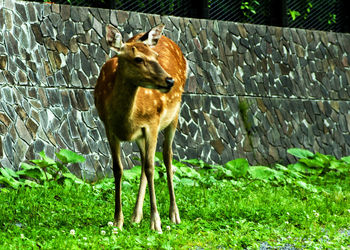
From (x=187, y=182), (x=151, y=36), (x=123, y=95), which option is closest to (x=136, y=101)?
(x=123, y=95)

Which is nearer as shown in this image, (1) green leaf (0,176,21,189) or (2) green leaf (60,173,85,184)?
(1) green leaf (0,176,21,189)

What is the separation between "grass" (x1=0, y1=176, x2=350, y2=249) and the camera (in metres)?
5.55

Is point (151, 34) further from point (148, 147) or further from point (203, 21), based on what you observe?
point (203, 21)

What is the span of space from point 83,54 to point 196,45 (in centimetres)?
258

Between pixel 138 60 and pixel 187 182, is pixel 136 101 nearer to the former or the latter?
pixel 138 60

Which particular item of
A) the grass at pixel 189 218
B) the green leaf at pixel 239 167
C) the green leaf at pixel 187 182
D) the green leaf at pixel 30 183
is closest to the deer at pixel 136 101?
the grass at pixel 189 218

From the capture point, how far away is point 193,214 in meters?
7.03

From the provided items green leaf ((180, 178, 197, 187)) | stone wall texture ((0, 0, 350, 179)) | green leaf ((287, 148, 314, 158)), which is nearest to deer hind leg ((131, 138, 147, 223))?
green leaf ((180, 178, 197, 187))

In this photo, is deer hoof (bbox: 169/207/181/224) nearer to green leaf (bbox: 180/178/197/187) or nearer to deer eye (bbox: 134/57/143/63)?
deer eye (bbox: 134/57/143/63)

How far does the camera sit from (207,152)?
38.1 feet

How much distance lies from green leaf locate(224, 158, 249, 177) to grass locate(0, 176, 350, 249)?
959 millimetres

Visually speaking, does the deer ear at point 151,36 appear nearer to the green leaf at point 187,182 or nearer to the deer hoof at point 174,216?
the deer hoof at point 174,216

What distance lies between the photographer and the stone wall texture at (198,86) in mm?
9344

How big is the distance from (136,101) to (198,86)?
5627 millimetres
